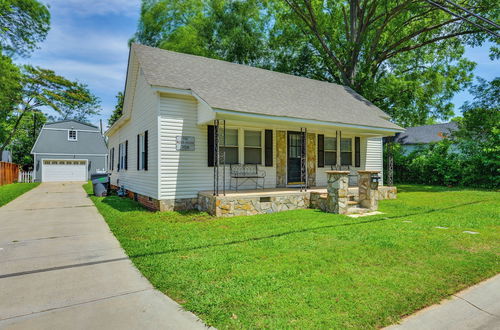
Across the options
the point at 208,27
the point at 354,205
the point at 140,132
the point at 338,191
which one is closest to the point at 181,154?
the point at 140,132

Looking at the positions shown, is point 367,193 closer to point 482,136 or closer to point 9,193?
point 482,136

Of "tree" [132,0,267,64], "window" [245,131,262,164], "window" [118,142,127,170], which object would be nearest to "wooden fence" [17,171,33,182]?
"tree" [132,0,267,64]

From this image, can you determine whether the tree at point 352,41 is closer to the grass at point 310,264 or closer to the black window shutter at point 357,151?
the black window shutter at point 357,151

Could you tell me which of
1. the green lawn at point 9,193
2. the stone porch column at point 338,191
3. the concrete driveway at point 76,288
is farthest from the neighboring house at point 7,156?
the stone porch column at point 338,191

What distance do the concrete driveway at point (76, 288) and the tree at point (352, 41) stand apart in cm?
1632

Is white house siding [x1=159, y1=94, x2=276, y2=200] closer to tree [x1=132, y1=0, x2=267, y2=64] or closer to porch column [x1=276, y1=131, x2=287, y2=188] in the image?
porch column [x1=276, y1=131, x2=287, y2=188]

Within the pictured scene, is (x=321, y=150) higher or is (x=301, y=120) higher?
(x=301, y=120)

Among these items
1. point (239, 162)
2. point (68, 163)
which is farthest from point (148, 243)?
point (68, 163)

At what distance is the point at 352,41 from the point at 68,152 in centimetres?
2670

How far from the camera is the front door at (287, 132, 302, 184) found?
35.8 feet

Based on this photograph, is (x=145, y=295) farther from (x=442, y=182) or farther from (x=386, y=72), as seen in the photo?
(x=386, y=72)

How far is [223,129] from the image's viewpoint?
30.8 feet

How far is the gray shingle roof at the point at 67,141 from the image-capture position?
26.8m

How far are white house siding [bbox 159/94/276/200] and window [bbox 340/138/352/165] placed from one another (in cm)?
606
